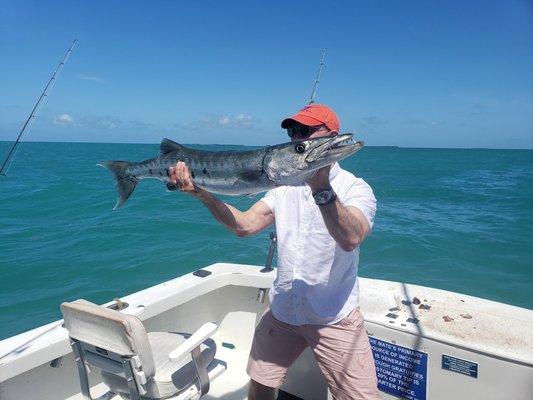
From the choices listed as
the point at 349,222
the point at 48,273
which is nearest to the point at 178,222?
the point at 48,273

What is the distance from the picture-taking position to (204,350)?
328 cm

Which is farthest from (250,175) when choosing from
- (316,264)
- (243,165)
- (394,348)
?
(394,348)

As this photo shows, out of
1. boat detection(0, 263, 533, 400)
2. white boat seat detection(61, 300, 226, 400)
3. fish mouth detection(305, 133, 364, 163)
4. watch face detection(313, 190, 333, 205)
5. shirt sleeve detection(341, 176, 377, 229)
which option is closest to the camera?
fish mouth detection(305, 133, 364, 163)

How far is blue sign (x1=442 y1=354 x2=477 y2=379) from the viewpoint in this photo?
3096 mm

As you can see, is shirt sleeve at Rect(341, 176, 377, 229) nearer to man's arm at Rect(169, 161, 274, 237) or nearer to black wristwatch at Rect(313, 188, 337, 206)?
black wristwatch at Rect(313, 188, 337, 206)

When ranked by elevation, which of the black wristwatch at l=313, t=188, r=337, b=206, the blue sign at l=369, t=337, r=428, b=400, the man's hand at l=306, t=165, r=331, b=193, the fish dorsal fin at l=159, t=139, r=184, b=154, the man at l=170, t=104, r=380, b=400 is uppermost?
the fish dorsal fin at l=159, t=139, r=184, b=154

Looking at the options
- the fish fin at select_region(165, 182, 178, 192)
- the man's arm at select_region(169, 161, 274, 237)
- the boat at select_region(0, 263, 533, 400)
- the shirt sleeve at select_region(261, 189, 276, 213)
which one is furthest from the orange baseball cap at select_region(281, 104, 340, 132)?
the boat at select_region(0, 263, 533, 400)

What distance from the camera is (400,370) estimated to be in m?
3.43

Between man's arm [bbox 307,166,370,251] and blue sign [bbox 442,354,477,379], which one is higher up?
man's arm [bbox 307,166,370,251]

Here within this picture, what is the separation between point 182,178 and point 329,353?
1750 mm

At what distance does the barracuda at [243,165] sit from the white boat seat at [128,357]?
116 cm

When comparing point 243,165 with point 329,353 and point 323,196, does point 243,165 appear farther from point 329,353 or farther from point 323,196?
point 329,353

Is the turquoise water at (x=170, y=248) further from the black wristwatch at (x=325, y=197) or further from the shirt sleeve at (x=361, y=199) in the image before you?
the black wristwatch at (x=325, y=197)

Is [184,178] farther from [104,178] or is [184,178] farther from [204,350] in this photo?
[104,178]
